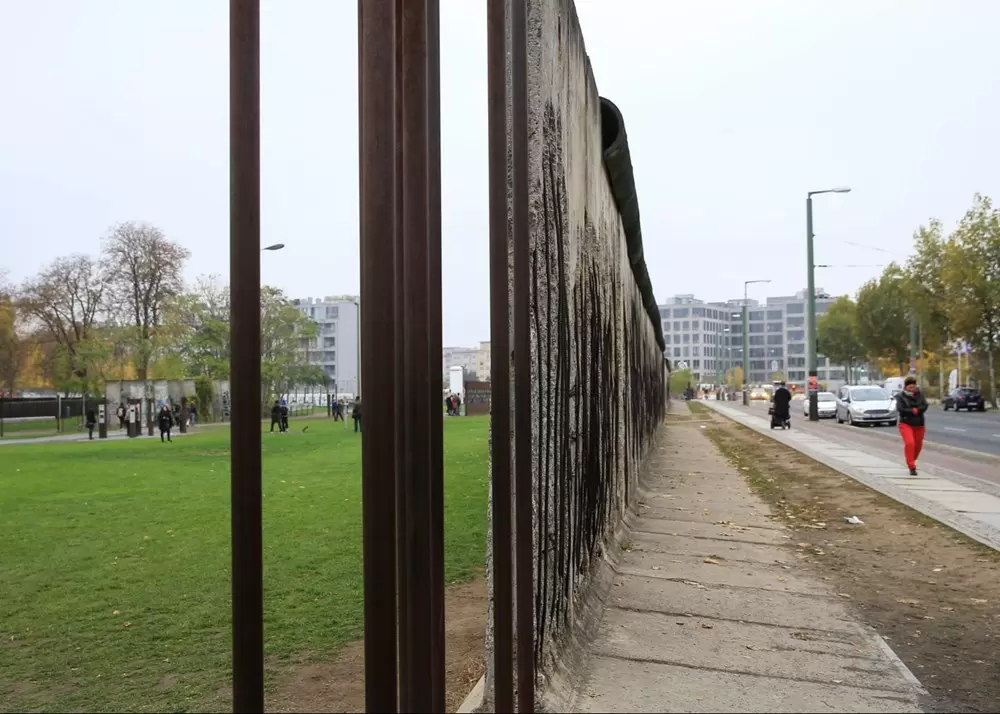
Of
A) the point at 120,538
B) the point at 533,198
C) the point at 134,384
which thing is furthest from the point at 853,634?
the point at 134,384

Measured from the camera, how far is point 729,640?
13.7 feet

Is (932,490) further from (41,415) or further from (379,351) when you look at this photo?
(41,415)

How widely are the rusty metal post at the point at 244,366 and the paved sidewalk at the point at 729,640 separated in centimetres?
184

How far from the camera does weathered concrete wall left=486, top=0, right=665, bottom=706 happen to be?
3.55 meters

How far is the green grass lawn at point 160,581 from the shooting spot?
3.89 m

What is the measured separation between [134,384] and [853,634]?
3545cm

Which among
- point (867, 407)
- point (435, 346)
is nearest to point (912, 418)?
point (435, 346)

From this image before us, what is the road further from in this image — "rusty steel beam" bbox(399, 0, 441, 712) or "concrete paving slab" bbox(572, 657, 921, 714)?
"rusty steel beam" bbox(399, 0, 441, 712)

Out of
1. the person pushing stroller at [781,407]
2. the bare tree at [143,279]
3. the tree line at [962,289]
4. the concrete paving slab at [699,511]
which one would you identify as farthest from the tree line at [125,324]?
the tree line at [962,289]

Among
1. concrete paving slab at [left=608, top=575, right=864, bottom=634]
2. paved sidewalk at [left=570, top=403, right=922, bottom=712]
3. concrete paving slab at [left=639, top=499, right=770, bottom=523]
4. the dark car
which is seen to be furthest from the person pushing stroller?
the dark car

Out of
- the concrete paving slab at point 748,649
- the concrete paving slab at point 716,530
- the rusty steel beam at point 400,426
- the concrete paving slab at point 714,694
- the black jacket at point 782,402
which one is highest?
the rusty steel beam at point 400,426

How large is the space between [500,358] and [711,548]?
14.4ft

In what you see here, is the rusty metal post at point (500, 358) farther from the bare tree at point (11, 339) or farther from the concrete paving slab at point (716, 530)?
the bare tree at point (11, 339)

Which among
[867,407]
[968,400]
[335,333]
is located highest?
[335,333]
